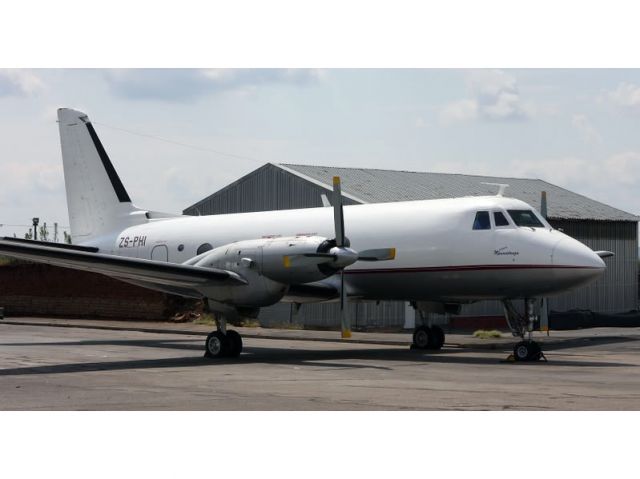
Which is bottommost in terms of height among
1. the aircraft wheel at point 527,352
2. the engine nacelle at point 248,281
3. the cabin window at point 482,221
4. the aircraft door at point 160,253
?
the aircraft wheel at point 527,352

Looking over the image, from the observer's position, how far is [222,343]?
65.7 feet

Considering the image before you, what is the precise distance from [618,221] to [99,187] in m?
25.4

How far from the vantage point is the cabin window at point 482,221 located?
20531 millimetres

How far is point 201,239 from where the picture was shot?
25109 mm

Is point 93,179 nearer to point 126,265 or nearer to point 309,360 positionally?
point 126,265

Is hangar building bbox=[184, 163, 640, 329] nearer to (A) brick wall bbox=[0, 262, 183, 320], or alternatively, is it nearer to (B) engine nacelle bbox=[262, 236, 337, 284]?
(A) brick wall bbox=[0, 262, 183, 320]

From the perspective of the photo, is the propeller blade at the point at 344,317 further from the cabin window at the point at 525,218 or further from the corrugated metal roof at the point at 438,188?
the corrugated metal roof at the point at 438,188

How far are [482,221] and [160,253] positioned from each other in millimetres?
9837

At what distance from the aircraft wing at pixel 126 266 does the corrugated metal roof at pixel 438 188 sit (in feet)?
56.3

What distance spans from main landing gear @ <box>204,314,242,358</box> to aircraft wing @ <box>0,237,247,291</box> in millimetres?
1124

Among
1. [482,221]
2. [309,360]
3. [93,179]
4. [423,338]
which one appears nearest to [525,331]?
[482,221]

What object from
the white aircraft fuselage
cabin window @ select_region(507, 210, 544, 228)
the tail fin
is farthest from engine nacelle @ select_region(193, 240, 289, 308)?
the tail fin

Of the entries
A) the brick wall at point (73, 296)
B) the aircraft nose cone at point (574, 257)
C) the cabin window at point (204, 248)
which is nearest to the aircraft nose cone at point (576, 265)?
the aircraft nose cone at point (574, 257)

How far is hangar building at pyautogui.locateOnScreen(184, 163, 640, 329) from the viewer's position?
36094 millimetres
